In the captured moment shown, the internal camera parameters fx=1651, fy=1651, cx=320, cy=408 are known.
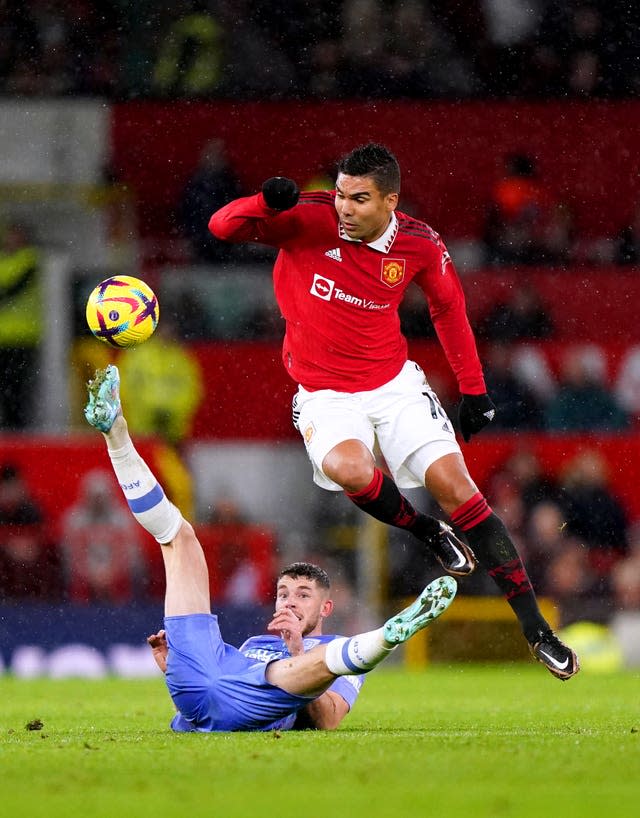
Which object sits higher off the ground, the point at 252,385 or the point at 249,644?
the point at 252,385

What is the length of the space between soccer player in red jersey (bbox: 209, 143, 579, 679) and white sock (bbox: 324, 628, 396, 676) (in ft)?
3.73

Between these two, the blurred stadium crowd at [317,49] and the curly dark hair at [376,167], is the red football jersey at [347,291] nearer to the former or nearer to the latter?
the curly dark hair at [376,167]

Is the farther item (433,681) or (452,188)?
(452,188)

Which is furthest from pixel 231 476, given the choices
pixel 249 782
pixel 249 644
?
pixel 249 782

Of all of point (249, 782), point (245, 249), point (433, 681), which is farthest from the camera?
point (245, 249)

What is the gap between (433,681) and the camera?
466 inches

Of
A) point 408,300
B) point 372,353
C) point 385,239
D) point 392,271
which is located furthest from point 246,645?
point 408,300

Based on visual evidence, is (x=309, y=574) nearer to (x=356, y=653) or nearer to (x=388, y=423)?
(x=356, y=653)

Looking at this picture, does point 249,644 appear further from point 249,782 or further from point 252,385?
point 252,385

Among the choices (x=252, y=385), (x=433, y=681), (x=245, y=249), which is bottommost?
(x=433, y=681)

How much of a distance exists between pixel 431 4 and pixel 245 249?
160 inches

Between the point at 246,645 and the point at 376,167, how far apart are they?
2.18 metres

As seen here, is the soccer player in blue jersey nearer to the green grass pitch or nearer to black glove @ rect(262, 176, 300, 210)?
the green grass pitch

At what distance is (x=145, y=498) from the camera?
284 inches
